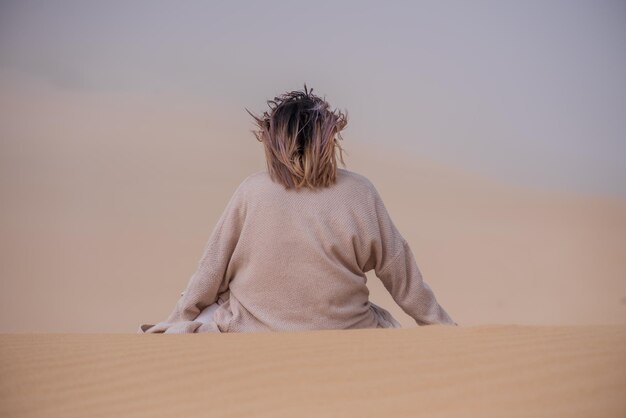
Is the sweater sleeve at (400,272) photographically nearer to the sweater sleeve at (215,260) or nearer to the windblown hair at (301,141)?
the windblown hair at (301,141)

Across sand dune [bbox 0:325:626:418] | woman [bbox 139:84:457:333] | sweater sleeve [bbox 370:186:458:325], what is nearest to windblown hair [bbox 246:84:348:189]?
woman [bbox 139:84:457:333]

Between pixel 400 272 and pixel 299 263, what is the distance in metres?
0.55

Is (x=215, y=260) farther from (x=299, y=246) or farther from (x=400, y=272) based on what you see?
(x=400, y=272)

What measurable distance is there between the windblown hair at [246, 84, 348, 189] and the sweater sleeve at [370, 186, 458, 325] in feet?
1.16

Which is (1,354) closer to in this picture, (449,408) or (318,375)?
(318,375)

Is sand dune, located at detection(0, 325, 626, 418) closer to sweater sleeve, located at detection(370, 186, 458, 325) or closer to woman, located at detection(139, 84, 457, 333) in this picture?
woman, located at detection(139, 84, 457, 333)

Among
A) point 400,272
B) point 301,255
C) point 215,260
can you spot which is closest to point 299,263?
point 301,255

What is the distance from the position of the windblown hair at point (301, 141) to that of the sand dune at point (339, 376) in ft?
3.53

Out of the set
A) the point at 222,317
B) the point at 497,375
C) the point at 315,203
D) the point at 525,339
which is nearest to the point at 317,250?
the point at 315,203

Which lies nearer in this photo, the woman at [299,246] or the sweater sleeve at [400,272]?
the woman at [299,246]

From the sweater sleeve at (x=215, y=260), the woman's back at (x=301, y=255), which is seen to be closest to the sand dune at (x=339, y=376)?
the woman's back at (x=301, y=255)

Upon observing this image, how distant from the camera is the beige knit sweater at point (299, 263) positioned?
15.2 ft

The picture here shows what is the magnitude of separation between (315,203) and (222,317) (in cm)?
76

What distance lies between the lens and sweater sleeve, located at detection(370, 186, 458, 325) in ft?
15.7
